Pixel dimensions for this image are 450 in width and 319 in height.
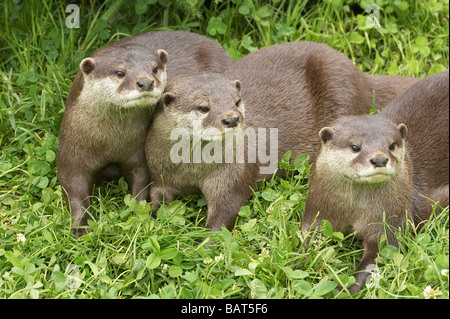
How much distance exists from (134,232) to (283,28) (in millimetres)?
1746

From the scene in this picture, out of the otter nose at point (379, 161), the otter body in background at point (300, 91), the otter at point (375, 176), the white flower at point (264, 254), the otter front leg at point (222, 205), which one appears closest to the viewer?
the otter nose at point (379, 161)

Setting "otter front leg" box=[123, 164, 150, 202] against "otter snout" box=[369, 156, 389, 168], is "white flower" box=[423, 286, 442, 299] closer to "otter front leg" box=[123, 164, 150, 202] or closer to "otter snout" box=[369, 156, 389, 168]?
"otter snout" box=[369, 156, 389, 168]

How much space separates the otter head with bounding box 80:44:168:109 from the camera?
3.05m

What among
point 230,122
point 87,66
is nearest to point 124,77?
point 87,66

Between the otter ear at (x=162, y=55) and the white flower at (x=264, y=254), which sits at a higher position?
the otter ear at (x=162, y=55)

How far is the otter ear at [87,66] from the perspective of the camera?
3.14m

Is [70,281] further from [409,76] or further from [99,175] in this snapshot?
[409,76]

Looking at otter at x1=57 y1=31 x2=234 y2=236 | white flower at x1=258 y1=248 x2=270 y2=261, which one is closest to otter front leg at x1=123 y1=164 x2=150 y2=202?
otter at x1=57 y1=31 x2=234 y2=236

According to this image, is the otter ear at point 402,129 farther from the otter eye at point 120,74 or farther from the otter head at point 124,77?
the otter eye at point 120,74

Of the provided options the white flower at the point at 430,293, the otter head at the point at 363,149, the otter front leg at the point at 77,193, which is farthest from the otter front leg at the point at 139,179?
the white flower at the point at 430,293

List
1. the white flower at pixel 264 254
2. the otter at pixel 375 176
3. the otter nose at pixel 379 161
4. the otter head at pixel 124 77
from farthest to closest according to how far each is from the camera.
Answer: the otter head at pixel 124 77
the white flower at pixel 264 254
the otter at pixel 375 176
the otter nose at pixel 379 161

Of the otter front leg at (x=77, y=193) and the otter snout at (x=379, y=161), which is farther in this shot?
the otter front leg at (x=77, y=193)

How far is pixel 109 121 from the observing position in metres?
3.23

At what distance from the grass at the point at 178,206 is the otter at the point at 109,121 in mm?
101
